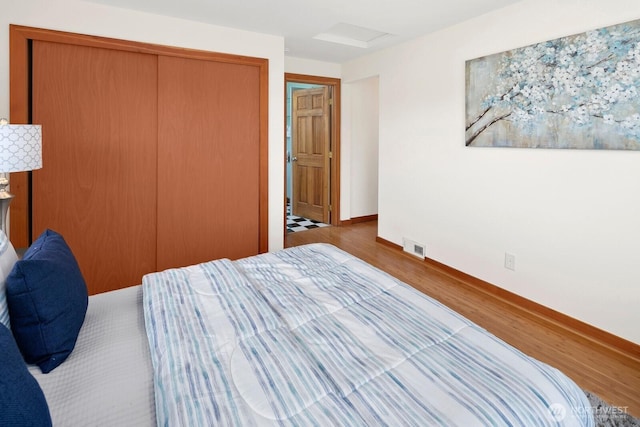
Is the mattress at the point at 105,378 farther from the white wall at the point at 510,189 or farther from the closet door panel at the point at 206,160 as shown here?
the white wall at the point at 510,189

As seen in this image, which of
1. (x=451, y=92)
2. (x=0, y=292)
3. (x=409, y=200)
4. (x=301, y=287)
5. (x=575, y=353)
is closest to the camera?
(x=0, y=292)

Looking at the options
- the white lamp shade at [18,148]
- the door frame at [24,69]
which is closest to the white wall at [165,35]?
the door frame at [24,69]

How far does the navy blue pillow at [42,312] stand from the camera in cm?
113

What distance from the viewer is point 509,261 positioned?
294 cm

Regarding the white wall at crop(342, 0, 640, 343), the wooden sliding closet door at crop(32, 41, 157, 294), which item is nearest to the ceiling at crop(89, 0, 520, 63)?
the white wall at crop(342, 0, 640, 343)

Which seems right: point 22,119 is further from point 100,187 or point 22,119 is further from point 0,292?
point 0,292

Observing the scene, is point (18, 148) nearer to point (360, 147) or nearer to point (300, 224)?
point (300, 224)

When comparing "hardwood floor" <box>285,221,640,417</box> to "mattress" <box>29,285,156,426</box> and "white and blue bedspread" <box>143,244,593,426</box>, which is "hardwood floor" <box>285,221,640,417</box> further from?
"mattress" <box>29,285,156,426</box>

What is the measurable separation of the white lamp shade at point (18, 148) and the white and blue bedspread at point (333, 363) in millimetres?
1012

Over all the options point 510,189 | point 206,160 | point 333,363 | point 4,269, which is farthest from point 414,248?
point 4,269

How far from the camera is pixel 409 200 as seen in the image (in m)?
3.98

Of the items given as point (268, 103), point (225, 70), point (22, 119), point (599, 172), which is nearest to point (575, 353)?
point (599, 172)

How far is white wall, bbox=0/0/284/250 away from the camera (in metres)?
2.57

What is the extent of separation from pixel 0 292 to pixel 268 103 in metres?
2.85
